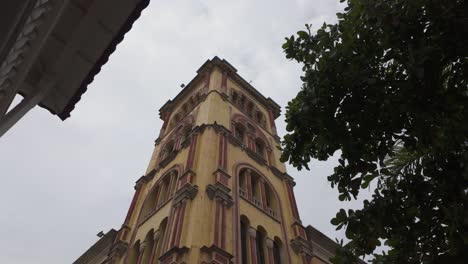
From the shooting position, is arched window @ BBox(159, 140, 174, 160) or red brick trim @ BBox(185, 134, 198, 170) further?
arched window @ BBox(159, 140, 174, 160)

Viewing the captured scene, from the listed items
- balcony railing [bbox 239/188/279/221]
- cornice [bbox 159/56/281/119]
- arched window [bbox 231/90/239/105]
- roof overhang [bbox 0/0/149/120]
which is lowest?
roof overhang [bbox 0/0/149/120]

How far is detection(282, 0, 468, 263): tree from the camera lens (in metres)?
3.92

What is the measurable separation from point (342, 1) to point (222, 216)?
8855mm

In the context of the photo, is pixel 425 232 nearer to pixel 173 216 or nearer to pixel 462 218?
pixel 462 218

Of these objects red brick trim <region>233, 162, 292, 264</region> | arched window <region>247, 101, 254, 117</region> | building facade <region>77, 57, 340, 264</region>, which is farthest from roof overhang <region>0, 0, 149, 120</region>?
arched window <region>247, 101, 254, 117</region>

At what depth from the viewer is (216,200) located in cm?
1304

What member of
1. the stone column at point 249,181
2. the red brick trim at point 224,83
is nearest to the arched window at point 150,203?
the stone column at point 249,181

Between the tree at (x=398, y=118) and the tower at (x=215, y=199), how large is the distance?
6.88 m

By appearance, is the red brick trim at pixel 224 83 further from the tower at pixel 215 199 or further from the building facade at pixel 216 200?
the tower at pixel 215 199

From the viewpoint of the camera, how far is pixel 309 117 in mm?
4691

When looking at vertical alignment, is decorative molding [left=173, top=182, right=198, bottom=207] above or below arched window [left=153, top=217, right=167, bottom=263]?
above

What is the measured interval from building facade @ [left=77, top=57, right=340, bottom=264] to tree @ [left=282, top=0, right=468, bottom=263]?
6.00 metres

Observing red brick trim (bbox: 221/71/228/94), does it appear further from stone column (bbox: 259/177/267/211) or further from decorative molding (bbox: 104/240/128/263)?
decorative molding (bbox: 104/240/128/263)

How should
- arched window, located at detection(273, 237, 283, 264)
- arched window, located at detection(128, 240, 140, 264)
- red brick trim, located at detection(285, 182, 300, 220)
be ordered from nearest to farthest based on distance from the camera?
arched window, located at detection(273, 237, 283, 264) < arched window, located at detection(128, 240, 140, 264) < red brick trim, located at detection(285, 182, 300, 220)
